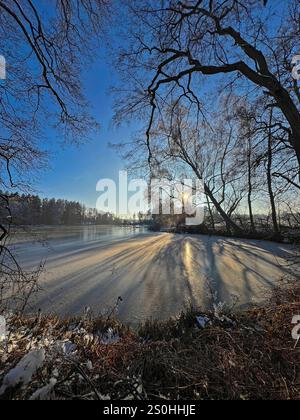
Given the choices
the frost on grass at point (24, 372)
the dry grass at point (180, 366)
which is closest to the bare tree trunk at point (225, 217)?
the dry grass at point (180, 366)

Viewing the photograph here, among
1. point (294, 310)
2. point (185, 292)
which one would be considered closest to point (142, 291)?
point (185, 292)

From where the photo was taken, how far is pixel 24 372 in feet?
4.09

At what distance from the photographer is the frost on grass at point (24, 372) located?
46.8 inches

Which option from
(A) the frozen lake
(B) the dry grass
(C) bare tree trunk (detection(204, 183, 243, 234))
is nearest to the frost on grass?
(B) the dry grass

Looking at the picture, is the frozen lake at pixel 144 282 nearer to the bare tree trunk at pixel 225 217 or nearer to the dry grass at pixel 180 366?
the dry grass at pixel 180 366

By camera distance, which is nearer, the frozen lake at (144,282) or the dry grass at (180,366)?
the dry grass at (180,366)

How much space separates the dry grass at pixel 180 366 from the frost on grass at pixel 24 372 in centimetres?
4

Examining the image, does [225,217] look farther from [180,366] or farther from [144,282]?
[180,366]

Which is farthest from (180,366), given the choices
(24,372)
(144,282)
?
(144,282)

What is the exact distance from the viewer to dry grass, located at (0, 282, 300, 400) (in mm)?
1253

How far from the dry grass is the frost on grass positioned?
0.04 metres

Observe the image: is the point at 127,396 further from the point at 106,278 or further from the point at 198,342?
the point at 106,278

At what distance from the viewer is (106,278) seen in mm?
5105
